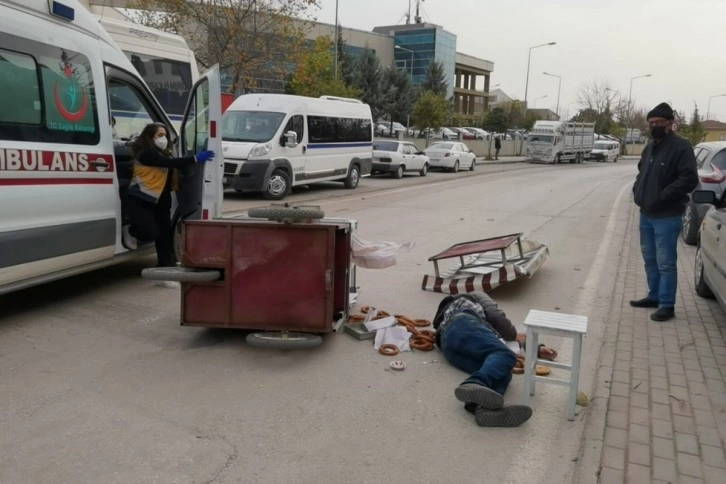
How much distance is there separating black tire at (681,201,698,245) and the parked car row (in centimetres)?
1437

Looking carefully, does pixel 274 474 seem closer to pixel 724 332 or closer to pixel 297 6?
pixel 724 332

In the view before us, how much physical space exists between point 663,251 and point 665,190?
598mm

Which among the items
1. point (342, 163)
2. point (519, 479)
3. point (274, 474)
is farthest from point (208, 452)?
point (342, 163)

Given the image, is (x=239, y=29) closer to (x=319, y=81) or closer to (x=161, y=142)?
(x=319, y=81)

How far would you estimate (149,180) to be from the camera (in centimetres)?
628

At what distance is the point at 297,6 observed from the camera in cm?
2272

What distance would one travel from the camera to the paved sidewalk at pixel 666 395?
134 inches

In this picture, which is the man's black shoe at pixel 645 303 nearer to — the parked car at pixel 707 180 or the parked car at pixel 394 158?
the parked car at pixel 707 180

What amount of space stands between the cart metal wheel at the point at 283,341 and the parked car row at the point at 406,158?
19.8m

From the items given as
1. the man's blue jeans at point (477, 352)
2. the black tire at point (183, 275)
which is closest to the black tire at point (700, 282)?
the man's blue jeans at point (477, 352)

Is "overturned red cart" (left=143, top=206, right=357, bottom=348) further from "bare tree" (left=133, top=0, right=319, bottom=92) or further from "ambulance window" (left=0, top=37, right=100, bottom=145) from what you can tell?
"bare tree" (left=133, top=0, right=319, bottom=92)

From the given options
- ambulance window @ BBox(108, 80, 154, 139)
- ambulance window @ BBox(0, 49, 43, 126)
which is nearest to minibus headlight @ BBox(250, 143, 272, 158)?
ambulance window @ BBox(108, 80, 154, 139)

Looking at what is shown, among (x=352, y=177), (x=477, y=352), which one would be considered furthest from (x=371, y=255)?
(x=352, y=177)

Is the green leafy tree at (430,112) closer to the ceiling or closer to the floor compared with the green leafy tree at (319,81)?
closer to the floor
